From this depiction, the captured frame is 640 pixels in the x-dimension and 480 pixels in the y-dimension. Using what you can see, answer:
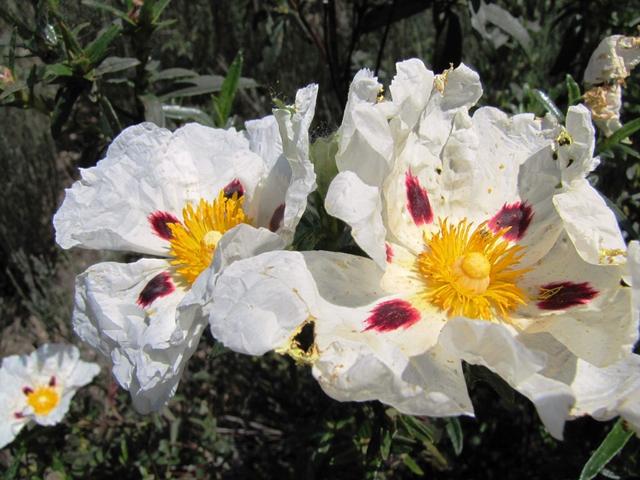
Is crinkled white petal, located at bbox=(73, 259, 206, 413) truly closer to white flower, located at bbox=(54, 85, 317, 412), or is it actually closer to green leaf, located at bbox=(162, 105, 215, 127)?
white flower, located at bbox=(54, 85, 317, 412)

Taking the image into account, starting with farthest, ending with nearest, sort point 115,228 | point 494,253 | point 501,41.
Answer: point 501,41 → point 115,228 → point 494,253

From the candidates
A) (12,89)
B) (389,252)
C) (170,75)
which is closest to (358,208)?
(389,252)

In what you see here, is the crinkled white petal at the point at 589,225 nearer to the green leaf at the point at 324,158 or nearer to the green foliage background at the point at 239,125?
the green foliage background at the point at 239,125

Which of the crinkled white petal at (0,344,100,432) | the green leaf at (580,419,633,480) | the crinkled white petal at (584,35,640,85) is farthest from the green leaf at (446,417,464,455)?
the crinkled white petal at (0,344,100,432)

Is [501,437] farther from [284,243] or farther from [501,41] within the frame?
[284,243]

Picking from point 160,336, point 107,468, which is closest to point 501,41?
point 160,336

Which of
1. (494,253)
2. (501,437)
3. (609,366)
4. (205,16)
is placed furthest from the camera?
(205,16)

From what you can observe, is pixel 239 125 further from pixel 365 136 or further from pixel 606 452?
pixel 606 452
